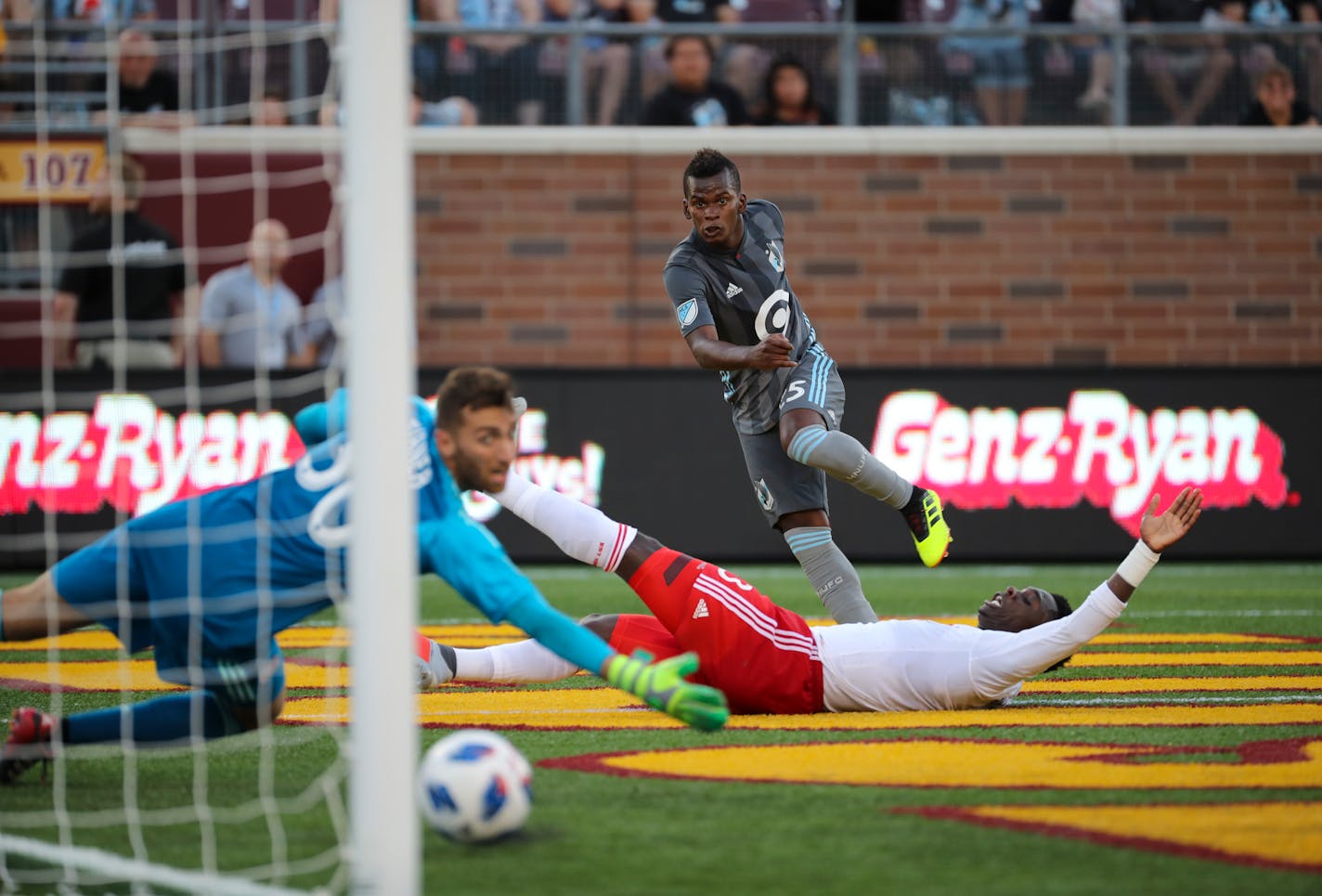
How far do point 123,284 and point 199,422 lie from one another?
1100 mm

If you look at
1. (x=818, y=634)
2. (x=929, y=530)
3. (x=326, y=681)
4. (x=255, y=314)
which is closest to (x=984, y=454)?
(x=255, y=314)

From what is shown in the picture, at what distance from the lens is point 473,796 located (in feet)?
12.7

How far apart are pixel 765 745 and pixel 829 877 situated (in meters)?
1.56

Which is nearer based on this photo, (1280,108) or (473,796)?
(473,796)

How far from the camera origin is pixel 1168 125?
1402 cm

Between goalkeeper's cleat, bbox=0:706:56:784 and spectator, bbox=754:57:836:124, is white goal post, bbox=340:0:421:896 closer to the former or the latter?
goalkeeper's cleat, bbox=0:706:56:784

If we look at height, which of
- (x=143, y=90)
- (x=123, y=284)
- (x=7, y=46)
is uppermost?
(x=7, y=46)

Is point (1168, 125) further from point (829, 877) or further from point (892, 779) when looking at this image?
point (829, 877)

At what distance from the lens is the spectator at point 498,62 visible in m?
13.6

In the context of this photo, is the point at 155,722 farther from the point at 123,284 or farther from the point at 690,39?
the point at 690,39

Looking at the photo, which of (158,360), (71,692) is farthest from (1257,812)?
(158,360)

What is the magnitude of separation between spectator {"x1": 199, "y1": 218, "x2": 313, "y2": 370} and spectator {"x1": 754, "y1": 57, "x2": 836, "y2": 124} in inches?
158

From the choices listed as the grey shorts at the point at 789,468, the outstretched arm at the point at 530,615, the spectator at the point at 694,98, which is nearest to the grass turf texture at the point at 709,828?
the outstretched arm at the point at 530,615

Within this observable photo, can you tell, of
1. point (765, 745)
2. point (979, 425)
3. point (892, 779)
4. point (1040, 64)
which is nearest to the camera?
point (892, 779)
